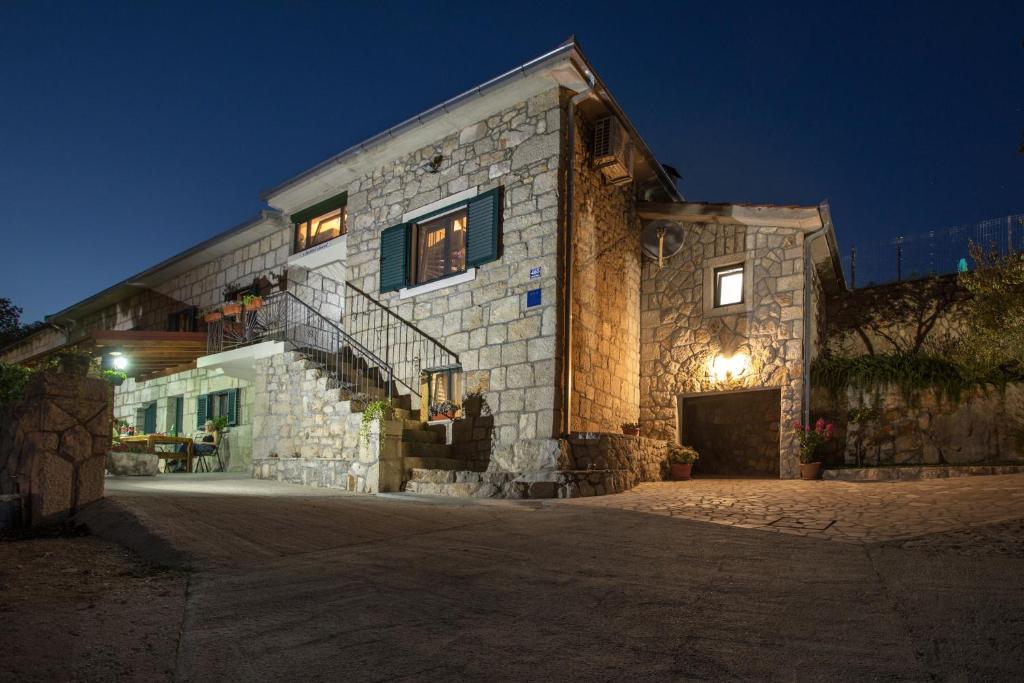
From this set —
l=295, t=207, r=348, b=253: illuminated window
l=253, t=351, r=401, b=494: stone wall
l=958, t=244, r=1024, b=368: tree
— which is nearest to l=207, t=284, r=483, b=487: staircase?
l=253, t=351, r=401, b=494: stone wall

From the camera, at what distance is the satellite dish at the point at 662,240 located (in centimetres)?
1220

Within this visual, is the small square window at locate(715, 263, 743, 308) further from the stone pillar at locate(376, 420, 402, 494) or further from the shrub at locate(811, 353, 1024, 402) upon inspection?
the stone pillar at locate(376, 420, 402, 494)

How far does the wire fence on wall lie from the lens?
1278 cm

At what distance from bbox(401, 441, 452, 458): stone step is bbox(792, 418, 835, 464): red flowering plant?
5175 millimetres

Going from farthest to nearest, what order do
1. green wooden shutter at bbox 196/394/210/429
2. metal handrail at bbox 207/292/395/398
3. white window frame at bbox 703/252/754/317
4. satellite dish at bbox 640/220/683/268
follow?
1. green wooden shutter at bbox 196/394/210/429
2. satellite dish at bbox 640/220/683/268
3. white window frame at bbox 703/252/754/317
4. metal handrail at bbox 207/292/395/398

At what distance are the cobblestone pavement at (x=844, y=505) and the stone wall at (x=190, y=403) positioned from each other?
831 centimetres

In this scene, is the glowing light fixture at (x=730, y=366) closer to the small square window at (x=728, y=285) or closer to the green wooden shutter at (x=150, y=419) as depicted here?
the small square window at (x=728, y=285)

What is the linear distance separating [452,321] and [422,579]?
723cm

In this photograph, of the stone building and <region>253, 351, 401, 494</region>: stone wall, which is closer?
<region>253, 351, 401, 494</region>: stone wall

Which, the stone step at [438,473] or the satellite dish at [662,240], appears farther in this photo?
the satellite dish at [662,240]

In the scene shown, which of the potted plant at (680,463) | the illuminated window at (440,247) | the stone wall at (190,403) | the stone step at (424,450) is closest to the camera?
the stone step at (424,450)

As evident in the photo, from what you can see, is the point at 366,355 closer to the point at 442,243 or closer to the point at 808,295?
the point at 442,243

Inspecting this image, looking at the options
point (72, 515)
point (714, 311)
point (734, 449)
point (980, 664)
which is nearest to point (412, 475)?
point (72, 515)

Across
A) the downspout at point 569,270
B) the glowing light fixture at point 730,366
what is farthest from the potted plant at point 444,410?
the glowing light fixture at point 730,366
